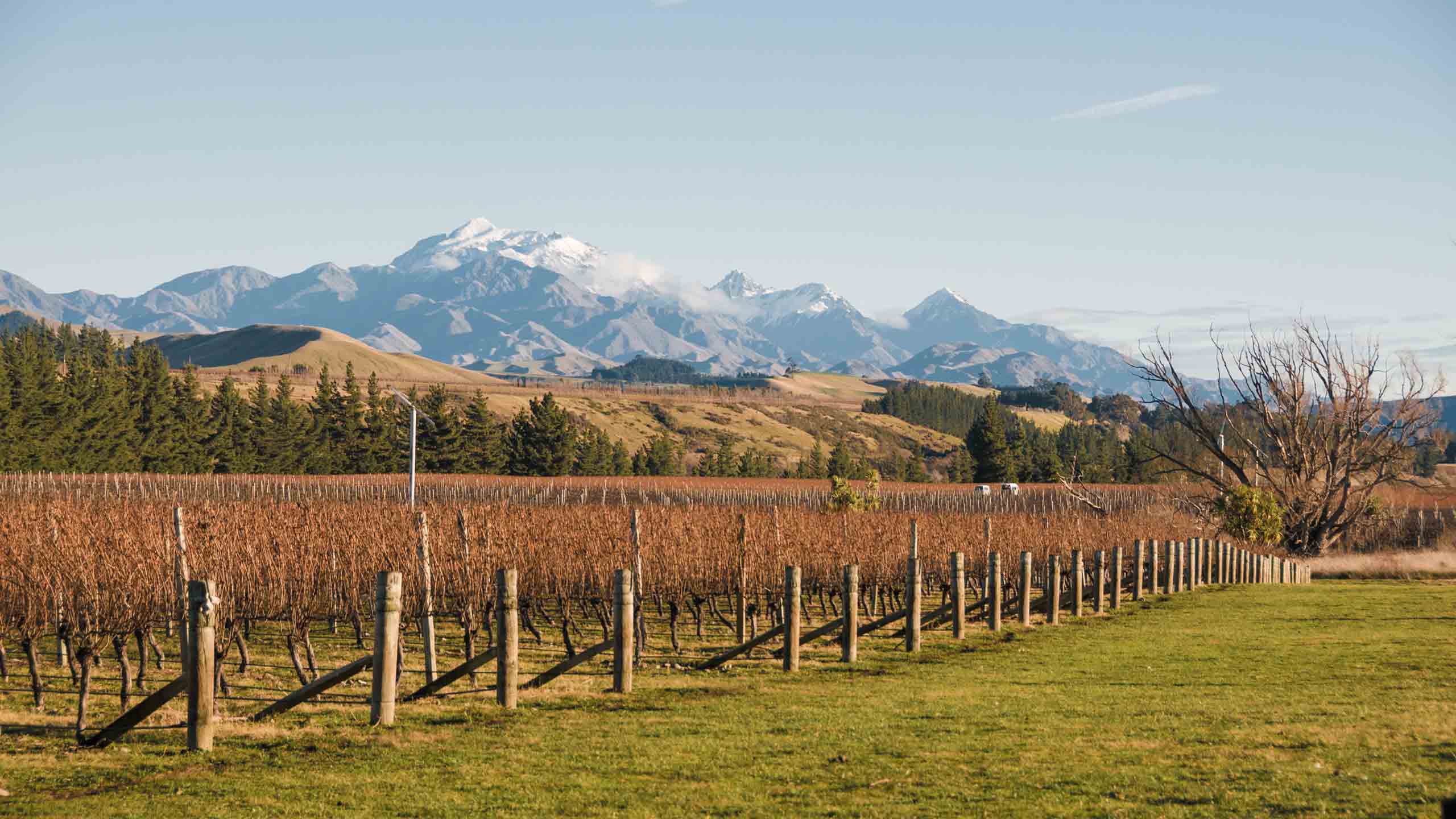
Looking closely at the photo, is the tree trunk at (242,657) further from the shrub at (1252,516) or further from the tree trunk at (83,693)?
the shrub at (1252,516)

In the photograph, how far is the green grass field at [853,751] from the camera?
10258 mm

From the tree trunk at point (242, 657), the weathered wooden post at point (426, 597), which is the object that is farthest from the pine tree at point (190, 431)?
the weathered wooden post at point (426, 597)

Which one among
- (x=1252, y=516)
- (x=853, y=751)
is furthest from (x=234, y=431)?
(x=853, y=751)

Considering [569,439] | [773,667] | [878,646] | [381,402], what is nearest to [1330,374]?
[878,646]

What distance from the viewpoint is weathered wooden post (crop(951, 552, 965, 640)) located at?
72.9 feet

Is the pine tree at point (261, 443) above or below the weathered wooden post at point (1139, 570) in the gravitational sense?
above

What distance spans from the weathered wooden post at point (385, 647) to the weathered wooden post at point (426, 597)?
3390 millimetres

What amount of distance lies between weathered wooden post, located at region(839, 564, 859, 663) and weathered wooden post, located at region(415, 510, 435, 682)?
5769 millimetres

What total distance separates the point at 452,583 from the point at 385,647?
10.3 metres

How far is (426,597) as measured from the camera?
20.0 metres

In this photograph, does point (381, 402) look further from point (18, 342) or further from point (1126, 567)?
point (1126, 567)

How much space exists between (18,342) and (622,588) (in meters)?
107

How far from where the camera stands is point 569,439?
379 feet

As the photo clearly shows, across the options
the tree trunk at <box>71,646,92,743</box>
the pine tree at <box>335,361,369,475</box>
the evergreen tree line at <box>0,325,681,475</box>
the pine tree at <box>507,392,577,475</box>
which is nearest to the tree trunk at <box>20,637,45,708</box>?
the tree trunk at <box>71,646,92,743</box>
